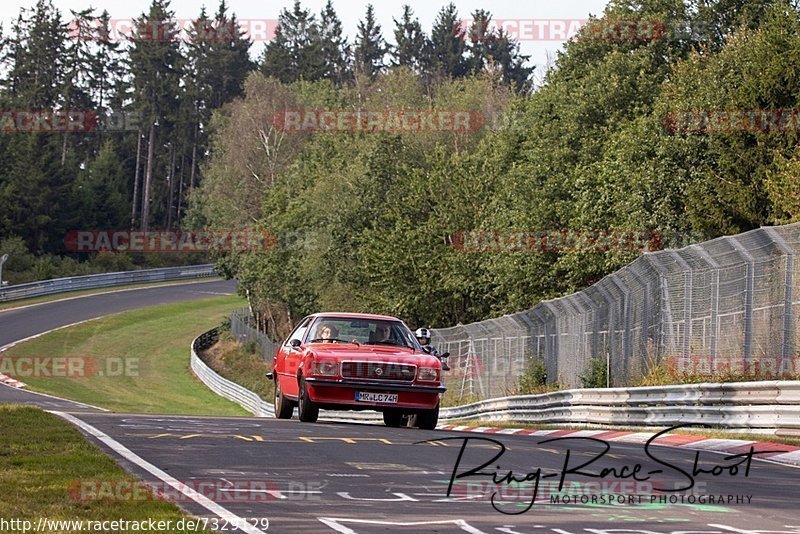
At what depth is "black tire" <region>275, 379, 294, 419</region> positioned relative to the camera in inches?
829

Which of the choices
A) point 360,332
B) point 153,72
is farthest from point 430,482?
point 153,72

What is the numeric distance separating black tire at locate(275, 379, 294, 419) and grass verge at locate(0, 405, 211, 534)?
212 inches

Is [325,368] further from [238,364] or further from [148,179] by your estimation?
[148,179]

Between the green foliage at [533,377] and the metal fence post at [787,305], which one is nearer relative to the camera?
the metal fence post at [787,305]

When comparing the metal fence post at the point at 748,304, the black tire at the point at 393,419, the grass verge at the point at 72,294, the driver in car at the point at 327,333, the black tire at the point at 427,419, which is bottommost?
the grass verge at the point at 72,294

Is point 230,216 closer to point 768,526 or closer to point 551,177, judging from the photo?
point 551,177

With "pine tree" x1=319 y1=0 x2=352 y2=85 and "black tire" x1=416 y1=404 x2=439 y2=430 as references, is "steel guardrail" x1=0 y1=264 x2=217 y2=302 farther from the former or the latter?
"black tire" x1=416 y1=404 x2=439 y2=430

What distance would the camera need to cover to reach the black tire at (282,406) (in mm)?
21047

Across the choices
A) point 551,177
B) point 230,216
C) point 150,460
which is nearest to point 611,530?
point 150,460

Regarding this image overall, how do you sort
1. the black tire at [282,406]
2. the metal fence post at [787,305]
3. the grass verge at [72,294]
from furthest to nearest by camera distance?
the grass verge at [72,294], the black tire at [282,406], the metal fence post at [787,305]

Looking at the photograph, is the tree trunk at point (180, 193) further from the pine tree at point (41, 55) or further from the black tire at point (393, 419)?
the black tire at point (393, 419)

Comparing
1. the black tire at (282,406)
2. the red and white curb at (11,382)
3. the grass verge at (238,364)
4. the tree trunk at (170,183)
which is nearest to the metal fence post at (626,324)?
the black tire at (282,406)

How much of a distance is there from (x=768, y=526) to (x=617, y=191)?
3773 centimetres

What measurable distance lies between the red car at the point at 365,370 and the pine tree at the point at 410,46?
110844 mm
